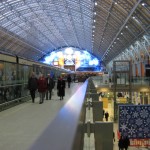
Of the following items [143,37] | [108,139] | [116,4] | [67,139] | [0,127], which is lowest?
[0,127]

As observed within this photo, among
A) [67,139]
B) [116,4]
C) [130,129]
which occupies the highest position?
[116,4]

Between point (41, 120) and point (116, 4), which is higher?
point (116, 4)

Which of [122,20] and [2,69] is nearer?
[2,69]

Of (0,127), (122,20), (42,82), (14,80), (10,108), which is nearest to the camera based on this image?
(0,127)

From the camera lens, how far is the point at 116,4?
4494cm

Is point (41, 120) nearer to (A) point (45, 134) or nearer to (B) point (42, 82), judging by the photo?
(B) point (42, 82)

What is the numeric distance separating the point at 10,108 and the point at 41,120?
4924mm

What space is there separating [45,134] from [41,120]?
10.4 metres

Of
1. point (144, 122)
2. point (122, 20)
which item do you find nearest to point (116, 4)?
point (122, 20)

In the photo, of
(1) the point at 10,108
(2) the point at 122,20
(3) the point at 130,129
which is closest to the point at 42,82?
(1) the point at 10,108

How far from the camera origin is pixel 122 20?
49656 mm

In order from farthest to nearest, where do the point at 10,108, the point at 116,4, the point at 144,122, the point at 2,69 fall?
the point at 116,4 → the point at 144,122 → the point at 10,108 → the point at 2,69

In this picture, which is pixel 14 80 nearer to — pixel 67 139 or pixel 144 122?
pixel 144 122

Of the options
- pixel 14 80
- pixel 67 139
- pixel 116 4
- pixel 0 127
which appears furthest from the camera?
pixel 116 4
